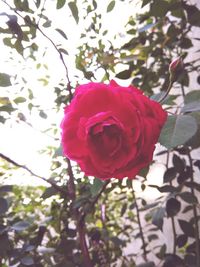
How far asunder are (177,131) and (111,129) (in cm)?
9

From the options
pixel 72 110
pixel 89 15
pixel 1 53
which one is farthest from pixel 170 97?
pixel 1 53

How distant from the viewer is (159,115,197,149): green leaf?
389mm

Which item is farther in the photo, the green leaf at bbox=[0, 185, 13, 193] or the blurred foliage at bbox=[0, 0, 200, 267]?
the green leaf at bbox=[0, 185, 13, 193]

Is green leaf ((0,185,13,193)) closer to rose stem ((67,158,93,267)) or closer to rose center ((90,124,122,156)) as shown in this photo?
rose stem ((67,158,93,267))

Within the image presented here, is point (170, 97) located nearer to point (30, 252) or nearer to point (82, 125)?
point (82, 125)

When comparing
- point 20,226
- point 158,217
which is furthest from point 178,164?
point 20,226

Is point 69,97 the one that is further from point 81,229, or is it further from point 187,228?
point 187,228

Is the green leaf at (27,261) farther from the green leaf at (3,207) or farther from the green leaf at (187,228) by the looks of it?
the green leaf at (187,228)

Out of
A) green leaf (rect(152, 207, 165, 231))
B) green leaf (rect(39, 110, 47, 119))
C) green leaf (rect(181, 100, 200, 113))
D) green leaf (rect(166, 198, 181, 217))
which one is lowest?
green leaf (rect(152, 207, 165, 231))

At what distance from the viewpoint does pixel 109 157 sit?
39cm

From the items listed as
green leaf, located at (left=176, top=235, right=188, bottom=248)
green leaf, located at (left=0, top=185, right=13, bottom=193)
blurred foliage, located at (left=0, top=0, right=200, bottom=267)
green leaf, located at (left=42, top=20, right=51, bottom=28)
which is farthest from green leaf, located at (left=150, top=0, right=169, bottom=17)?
green leaf, located at (left=176, top=235, right=188, bottom=248)

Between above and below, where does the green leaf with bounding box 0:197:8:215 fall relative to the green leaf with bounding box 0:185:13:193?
below

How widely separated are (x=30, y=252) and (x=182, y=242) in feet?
1.63

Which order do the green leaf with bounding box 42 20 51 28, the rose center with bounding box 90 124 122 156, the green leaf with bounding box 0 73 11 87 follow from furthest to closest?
the green leaf with bounding box 42 20 51 28
the green leaf with bounding box 0 73 11 87
the rose center with bounding box 90 124 122 156
